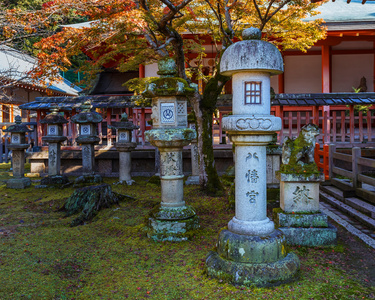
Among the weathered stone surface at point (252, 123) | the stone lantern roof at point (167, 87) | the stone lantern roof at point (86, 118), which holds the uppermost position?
the stone lantern roof at point (167, 87)

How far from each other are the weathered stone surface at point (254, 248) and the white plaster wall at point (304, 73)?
13151 millimetres

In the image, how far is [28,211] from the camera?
6.97 metres

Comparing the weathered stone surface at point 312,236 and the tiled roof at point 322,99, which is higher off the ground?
the tiled roof at point 322,99

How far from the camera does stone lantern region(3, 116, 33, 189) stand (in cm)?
952

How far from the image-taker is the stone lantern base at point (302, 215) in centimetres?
470

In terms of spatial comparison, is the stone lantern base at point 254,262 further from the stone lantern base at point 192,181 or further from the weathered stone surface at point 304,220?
the stone lantern base at point 192,181

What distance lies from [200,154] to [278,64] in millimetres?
4380

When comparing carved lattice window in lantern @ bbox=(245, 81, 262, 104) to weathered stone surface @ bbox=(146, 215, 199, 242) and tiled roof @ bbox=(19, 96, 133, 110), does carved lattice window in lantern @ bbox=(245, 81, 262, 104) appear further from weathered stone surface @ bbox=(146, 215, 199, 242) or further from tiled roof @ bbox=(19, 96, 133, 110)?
tiled roof @ bbox=(19, 96, 133, 110)

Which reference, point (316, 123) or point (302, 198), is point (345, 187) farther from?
point (316, 123)

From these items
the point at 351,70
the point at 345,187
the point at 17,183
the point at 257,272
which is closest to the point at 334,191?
the point at 345,187

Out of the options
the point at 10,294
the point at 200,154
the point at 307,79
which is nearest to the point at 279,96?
the point at 200,154

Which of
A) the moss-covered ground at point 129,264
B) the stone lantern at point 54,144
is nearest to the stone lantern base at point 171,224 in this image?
the moss-covered ground at point 129,264

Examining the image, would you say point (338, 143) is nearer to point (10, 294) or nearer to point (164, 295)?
point (164, 295)

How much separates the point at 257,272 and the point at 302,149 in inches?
90.2
